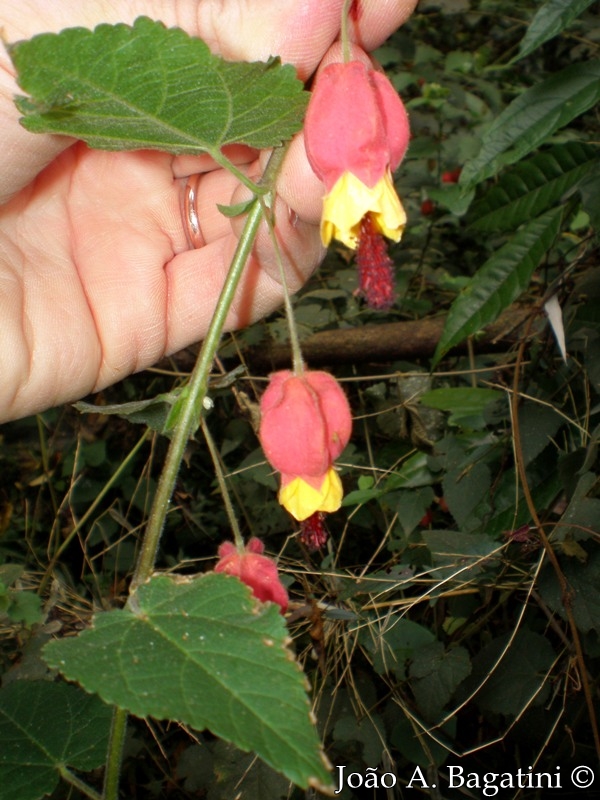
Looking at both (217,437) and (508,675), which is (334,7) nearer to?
(508,675)

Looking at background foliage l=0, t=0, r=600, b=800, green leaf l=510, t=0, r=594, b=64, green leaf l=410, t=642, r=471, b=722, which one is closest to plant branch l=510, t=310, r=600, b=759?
background foliage l=0, t=0, r=600, b=800

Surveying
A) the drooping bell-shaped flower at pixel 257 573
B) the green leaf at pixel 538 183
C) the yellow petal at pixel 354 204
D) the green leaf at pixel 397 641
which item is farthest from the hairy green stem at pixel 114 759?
the green leaf at pixel 538 183

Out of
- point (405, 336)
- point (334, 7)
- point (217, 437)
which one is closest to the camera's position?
point (334, 7)

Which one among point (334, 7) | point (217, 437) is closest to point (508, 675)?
point (334, 7)

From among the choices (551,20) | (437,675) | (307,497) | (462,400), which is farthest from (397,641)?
(551,20)

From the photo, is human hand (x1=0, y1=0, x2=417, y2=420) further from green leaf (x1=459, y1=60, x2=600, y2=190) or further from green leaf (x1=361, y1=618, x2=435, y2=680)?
green leaf (x1=361, y1=618, x2=435, y2=680)

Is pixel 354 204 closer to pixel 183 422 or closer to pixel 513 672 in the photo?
pixel 183 422

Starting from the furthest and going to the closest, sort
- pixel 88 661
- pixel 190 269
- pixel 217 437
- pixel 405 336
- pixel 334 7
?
pixel 217 437 < pixel 405 336 < pixel 190 269 < pixel 334 7 < pixel 88 661
